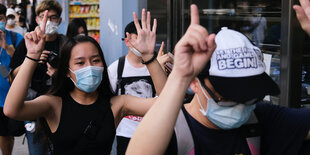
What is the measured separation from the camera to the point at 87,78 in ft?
9.76

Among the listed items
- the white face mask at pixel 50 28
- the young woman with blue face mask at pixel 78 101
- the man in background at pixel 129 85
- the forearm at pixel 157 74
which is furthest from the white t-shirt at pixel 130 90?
the forearm at pixel 157 74

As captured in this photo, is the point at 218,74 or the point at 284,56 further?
the point at 284,56

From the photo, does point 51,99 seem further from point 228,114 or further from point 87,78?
point 228,114

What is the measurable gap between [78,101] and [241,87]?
1.53 m

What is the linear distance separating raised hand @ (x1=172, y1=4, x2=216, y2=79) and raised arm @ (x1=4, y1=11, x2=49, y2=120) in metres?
1.44

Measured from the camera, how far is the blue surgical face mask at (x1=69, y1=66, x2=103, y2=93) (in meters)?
2.98

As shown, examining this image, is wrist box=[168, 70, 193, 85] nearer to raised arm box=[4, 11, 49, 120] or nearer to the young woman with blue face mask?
the young woman with blue face mask

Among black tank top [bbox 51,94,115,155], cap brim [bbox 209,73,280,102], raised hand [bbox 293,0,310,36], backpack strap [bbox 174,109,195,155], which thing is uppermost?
raised hand [bbox 293,0,310,36]

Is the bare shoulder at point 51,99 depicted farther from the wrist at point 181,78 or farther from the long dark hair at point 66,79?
the wrist at point 181,78

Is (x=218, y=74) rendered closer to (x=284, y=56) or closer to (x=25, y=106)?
(x=25, y=106)

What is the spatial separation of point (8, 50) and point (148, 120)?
4302 millimetres

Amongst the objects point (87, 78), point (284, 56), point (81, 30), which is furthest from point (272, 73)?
point (81, 30)

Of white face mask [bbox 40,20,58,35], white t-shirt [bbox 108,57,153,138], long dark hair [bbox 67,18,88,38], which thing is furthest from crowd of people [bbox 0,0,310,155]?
long dark hair [bbox 67,18,88,38]

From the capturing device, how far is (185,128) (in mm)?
1852
